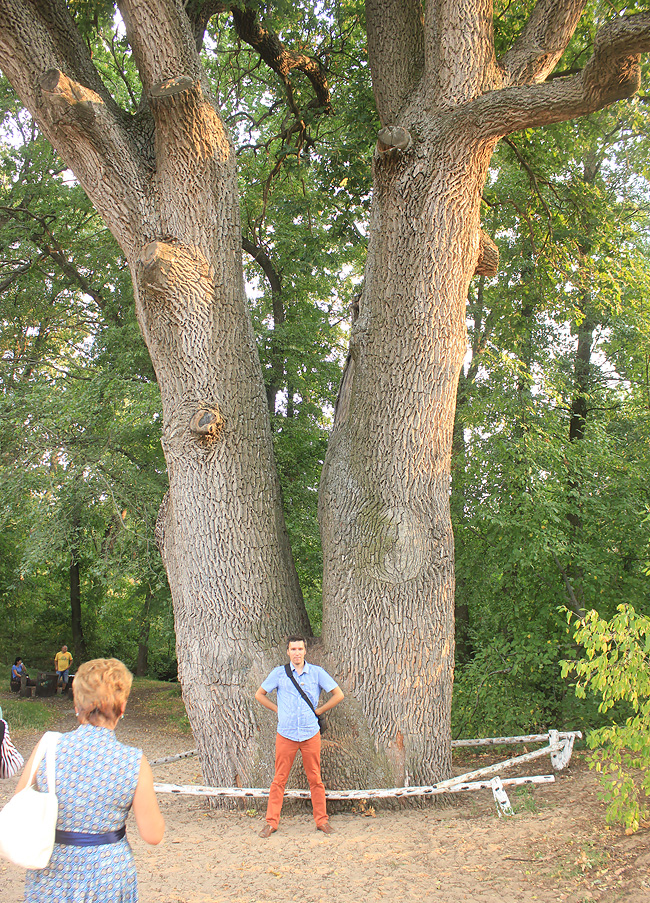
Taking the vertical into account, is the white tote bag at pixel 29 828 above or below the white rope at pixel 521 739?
above

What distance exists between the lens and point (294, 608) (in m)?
5.70

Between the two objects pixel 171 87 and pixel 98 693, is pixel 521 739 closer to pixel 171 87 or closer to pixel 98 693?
pixel 98 693

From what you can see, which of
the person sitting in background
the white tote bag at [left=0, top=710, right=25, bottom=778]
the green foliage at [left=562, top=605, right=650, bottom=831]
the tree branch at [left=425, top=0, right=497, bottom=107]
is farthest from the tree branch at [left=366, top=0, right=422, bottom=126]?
the person sitting in background

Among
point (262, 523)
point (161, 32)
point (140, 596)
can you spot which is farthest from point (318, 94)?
point (140, 596)

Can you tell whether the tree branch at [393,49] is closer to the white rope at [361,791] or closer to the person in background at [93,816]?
the white rope at [361,791]

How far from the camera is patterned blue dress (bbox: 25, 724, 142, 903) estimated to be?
2.16 metres

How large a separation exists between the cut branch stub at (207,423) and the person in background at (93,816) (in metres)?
3.38

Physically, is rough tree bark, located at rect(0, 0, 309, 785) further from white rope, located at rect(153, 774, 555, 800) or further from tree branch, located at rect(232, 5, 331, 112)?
tree branch, located at rect(232, 5, 331, 112)

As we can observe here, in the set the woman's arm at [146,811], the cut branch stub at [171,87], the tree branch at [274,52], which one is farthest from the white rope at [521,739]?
the tree branch at [274,52]

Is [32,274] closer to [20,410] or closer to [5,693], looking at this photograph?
[20,410]

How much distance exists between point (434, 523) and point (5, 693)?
14.6 meters

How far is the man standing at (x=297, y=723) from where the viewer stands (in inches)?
184

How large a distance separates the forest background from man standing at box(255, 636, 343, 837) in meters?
2.84

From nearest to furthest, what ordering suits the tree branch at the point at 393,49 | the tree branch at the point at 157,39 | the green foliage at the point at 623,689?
the green foliage at the point at 623,689 → the tree branch at the point at 157,39 → the tree branch at the point at 393,49
